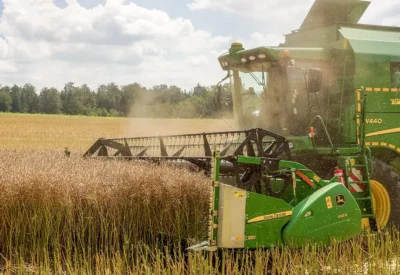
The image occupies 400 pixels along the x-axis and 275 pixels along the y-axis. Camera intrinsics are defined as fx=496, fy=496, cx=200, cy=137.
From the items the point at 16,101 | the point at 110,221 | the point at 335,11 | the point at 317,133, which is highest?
the point at 16,101

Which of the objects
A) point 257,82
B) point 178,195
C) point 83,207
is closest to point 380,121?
point 257,82

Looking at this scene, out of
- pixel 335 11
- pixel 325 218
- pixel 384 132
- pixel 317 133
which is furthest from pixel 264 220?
pixel 335 11

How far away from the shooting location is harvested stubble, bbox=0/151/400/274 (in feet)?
14.8

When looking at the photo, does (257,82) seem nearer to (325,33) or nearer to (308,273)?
(325,33)

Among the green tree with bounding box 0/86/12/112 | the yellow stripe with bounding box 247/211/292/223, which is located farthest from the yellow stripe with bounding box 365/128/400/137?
the green tree with bounding box 0/86/12/112

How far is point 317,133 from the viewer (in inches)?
243

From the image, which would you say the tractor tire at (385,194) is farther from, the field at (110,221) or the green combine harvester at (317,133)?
the field at (110,221)

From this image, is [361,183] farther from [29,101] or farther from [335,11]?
[29,101]

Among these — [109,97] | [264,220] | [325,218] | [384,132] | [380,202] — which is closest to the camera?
[264,220]

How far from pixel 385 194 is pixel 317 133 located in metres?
1.08

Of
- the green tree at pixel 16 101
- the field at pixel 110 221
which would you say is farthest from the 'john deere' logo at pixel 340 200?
the green tree at pixel 16 101

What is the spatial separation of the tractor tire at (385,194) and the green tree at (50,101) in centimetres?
5668

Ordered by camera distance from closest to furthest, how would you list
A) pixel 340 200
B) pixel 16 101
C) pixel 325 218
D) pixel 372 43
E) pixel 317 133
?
pixel 325 218, pixel 340 200, pixel 317 133, pixel 372 43, pixel 16 101

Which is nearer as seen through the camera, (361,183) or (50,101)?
(361,183)
